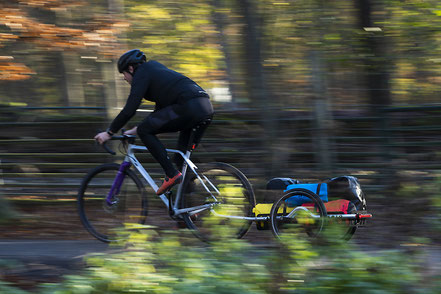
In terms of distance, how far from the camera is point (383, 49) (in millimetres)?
6453

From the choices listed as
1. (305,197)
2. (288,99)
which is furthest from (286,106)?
(305,197)

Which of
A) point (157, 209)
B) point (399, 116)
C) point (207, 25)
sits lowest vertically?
point (157, 209)

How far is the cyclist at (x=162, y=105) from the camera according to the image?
4.90 meters

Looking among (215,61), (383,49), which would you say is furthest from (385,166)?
(215,61)

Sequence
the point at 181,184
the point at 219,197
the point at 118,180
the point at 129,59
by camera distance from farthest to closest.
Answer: the point at 118,180
the point at 181,184
the point at 129,59
the point at 219,197

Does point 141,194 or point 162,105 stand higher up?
point 162,105

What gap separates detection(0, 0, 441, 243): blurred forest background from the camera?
621 centimetres

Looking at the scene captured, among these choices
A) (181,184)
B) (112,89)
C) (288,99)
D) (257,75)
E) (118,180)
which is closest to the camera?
(181,184)

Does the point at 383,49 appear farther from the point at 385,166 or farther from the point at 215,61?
the point at 215,61

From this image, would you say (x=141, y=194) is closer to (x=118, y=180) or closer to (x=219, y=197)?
(x=118, y=180)

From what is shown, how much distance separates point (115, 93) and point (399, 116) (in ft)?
12.0

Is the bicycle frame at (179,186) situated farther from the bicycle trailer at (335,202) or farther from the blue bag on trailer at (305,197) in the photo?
the blue bag on trailer at (305,197)

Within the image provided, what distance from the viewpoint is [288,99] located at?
6.60m

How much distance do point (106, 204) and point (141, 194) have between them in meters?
0.44
